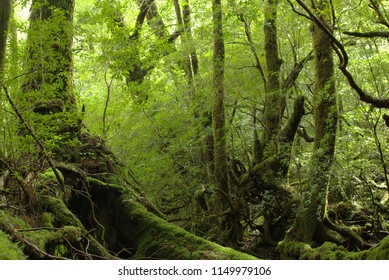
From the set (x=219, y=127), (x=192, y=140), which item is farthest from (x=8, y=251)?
(x=192, y=140)

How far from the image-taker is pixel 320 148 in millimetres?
6594

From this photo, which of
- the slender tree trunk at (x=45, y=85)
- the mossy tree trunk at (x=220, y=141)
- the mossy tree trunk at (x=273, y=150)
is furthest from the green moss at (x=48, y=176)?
the mossy tree trunk at (x=273, y=150)

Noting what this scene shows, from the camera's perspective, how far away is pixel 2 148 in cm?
457

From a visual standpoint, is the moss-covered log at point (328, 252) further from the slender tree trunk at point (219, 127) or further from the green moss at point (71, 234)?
the green moss at point (71, 234)

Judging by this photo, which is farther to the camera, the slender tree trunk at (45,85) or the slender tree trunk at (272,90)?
the slender tree trunk at (272,90)

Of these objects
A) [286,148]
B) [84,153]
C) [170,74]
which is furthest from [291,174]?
[84,153]

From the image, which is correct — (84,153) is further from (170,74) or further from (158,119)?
(170,74)

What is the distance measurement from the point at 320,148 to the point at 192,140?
367cm

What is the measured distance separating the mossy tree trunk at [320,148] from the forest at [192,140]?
0.03 metres

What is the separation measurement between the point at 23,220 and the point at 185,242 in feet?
6.15

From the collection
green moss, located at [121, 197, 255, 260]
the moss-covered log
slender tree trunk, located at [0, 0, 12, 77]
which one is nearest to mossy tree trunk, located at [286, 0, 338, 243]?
the moss-covered log

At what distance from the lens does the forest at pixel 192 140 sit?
4.34 m

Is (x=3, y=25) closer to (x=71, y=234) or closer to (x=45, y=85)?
(x=45, y=85)
